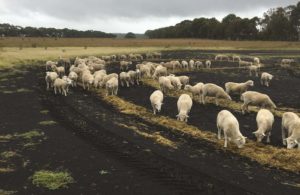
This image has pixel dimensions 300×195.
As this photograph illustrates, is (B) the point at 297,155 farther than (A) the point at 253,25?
No

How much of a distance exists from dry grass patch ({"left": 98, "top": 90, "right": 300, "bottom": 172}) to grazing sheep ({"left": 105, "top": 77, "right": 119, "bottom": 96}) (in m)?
5.25

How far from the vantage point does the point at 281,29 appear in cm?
13150

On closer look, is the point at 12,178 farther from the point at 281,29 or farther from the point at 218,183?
the point at 281,29

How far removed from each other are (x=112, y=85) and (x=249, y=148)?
14.0m

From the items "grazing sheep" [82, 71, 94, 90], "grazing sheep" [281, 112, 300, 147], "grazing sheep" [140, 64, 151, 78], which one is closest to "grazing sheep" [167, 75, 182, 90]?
"grazing sheep" [82, 71, 94, 90]

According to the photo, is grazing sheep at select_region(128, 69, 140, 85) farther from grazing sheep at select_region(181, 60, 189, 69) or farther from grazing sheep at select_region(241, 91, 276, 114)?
grazing sheep at select_region(241, 91, 276, 114)

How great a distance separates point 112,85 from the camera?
93.5 ft

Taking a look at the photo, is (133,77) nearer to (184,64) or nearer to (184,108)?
(184,64)

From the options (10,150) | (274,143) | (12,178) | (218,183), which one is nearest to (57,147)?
(10,150)

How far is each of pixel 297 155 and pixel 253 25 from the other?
415 ft

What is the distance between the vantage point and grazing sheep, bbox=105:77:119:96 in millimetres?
28562

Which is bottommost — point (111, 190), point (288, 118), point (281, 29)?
point (111, 190)

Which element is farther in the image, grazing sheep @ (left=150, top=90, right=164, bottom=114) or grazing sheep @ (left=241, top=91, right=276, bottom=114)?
grazing sheep @ (left=150, top=90, right=164, bottom=114)

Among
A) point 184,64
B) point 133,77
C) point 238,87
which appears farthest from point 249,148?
point 184,64
